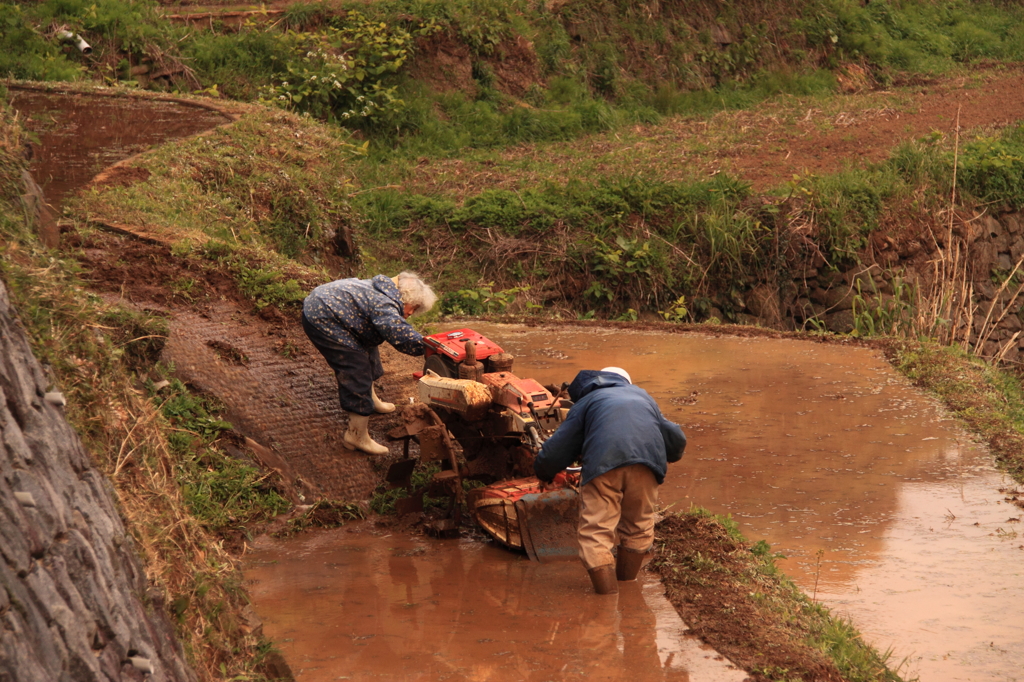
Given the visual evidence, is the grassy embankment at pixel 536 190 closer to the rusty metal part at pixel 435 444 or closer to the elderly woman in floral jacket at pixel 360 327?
the elderly woman in floral jacket at pixel 360 327

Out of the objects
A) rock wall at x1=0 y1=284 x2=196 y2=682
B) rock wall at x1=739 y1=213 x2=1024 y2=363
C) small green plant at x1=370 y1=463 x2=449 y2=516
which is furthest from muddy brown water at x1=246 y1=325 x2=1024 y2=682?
rock wall at x1=739 y1=213 x2=1024 y2=363

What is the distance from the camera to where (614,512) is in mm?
5320

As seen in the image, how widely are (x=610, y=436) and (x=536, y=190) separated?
9.64m

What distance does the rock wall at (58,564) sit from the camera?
2953 mm

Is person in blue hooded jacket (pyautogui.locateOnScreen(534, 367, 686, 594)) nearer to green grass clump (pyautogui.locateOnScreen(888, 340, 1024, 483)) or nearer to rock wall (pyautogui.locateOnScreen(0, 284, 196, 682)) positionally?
rock wall (pyautogui.locateOnScreen(0, 284, 196, 682))

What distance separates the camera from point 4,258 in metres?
4.82

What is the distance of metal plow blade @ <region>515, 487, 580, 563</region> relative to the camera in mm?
5617

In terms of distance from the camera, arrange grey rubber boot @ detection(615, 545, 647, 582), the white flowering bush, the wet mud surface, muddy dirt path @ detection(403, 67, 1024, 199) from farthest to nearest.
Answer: the white flowering bush < muddy dirt path @ detection(403, 67, 1024, 199) < grey rubber boot @ detection(615, 545, 647, 582) < the wet mud surface

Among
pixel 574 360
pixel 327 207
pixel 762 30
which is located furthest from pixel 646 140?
pixel 574 360

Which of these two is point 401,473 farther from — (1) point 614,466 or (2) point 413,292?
(1) point 614,466

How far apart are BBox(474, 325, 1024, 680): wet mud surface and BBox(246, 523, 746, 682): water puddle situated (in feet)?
3.45

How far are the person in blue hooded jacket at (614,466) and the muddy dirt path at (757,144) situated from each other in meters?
9.62

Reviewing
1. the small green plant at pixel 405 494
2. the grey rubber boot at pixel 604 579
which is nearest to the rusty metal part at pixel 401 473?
the small green plant at pixel 405 494

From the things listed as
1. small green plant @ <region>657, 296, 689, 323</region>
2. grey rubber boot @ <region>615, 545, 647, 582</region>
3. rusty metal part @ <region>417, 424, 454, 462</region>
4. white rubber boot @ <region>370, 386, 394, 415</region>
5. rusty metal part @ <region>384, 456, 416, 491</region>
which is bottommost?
small green plant @ <region>657, 296, 689, 323</region>
